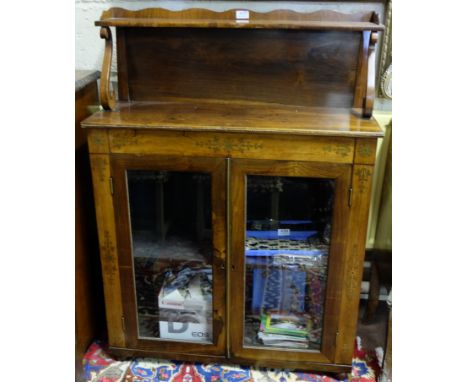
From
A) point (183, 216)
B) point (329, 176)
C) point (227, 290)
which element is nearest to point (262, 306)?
point (227, 290)

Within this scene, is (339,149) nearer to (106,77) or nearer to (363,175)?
(363,175)

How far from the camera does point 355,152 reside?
1285mm

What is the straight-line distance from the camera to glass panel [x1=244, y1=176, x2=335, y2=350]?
1.38 meters

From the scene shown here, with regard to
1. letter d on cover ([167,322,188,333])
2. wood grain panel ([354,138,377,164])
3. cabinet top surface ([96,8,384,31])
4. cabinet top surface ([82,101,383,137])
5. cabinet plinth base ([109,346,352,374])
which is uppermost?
cabinet top surface ([96,8,384,31])

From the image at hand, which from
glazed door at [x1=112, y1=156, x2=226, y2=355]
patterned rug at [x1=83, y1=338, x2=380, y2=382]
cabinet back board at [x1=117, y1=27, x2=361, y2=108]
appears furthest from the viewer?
patterned rug at [x1=83, y1=338, x2=380, y2=382]

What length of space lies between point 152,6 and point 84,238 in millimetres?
810

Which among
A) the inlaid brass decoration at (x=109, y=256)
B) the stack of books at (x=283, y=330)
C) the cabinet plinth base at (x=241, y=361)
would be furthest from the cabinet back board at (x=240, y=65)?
the cabinet plinth base at (x=241, y=361)

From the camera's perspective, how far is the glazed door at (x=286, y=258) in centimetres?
135

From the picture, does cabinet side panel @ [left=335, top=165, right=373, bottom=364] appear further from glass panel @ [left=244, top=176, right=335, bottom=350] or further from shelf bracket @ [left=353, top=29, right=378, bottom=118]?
shelf bracket @ [left=353, top=29, right=378, bottom=118]

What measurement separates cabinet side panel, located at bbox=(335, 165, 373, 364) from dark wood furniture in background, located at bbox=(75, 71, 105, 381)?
2.81 feet

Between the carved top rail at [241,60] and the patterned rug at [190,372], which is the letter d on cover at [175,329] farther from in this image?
the carved top rail at [241,60]

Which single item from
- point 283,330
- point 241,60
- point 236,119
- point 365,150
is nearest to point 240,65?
point 241,60

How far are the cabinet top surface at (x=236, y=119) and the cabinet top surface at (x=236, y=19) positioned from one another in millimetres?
249

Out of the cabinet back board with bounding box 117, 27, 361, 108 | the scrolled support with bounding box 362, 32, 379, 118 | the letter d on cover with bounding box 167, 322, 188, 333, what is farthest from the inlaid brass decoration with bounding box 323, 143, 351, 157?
the letter d on cover with bounding box 167, 322, 188, 333
